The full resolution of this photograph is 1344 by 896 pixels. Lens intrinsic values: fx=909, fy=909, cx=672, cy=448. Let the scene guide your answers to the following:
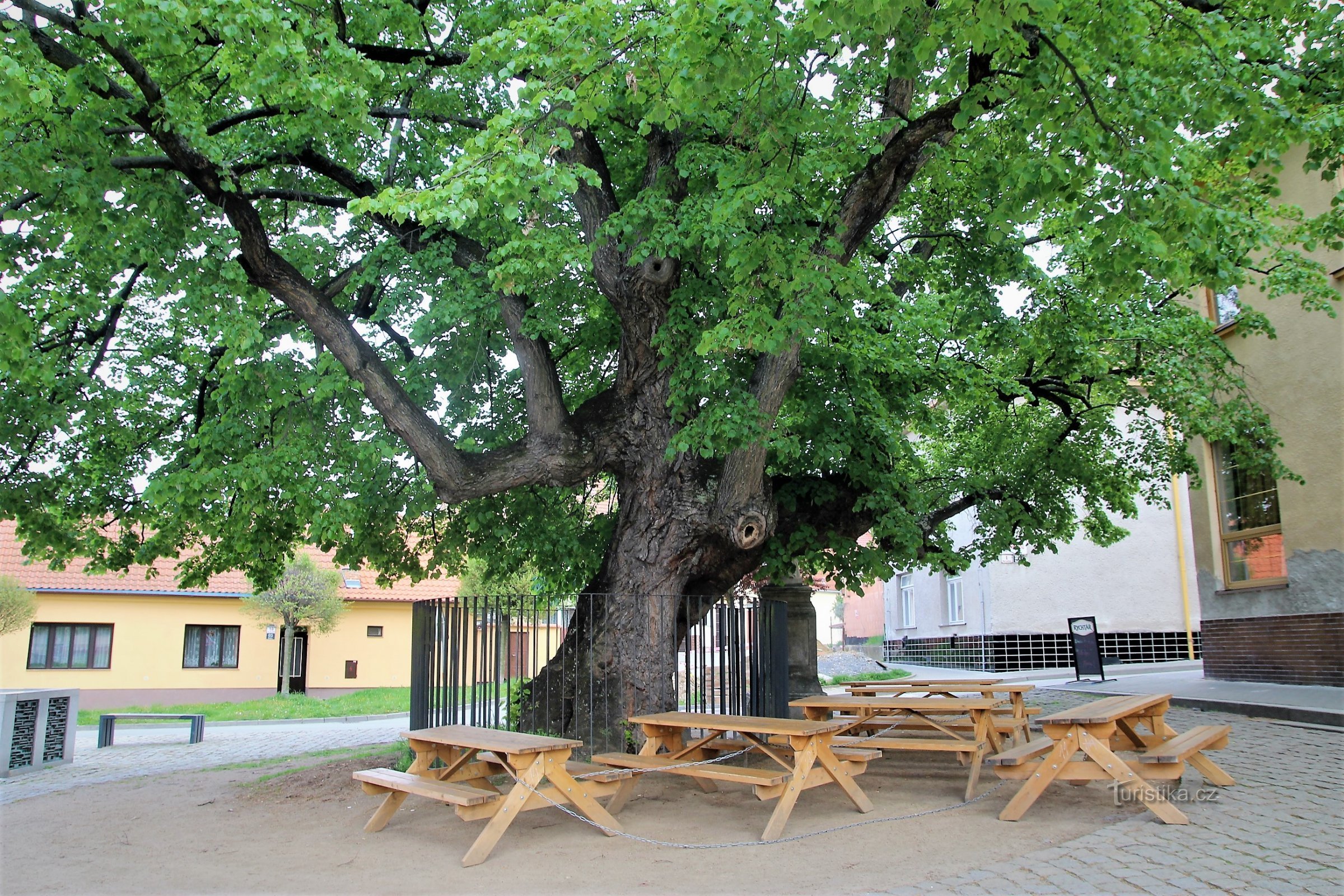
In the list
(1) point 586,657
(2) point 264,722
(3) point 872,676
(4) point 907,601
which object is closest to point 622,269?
(1) point 586,657

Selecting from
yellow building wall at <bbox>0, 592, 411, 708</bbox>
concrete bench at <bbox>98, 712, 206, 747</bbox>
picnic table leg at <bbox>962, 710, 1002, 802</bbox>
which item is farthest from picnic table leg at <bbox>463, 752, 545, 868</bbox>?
yellow building wall at <bbox>0, 592, 411, 708</bbox>

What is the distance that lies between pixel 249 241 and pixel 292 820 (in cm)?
526

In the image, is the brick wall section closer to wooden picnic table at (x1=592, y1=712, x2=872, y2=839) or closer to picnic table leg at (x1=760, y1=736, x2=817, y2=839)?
wooden picnic table at (x1=592, y1=712, x2=872, y2=839)

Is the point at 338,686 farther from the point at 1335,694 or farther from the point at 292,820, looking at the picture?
the point at 1335,694

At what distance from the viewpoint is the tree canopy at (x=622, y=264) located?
6.93 m

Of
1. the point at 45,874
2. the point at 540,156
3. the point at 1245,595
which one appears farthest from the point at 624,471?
the point at 1245,595

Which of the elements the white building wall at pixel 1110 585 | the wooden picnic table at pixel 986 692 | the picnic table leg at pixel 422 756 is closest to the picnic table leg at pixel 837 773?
the wooden picnic table at pixel 986 692

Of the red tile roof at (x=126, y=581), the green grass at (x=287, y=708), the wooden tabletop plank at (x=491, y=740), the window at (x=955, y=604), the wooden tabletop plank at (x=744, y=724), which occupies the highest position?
the red tile roof at (x=126, y=581)

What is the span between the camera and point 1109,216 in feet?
22.8

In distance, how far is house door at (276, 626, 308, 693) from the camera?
94.9 ft

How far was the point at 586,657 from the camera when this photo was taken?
32.8 feet

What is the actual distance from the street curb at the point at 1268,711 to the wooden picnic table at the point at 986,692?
2535 mm

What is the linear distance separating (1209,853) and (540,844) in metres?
4.15

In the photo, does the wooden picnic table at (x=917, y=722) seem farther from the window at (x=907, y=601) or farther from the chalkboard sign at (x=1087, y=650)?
the window at (x=907, y=601)
